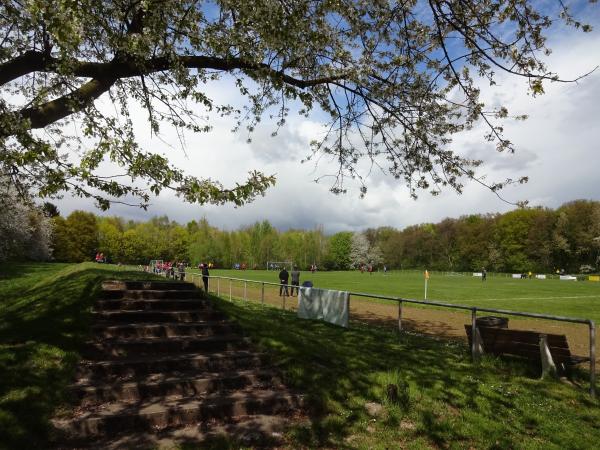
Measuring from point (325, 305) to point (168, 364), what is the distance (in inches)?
304

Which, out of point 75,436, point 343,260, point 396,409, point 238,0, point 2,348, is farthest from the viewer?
point 343,260

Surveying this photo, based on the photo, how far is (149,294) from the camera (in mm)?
9922

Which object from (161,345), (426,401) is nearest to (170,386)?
(161,345)

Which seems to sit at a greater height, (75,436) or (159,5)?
(159,5)

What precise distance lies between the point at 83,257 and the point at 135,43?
95.0 metres

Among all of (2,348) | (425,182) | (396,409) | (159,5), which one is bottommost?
(396,409)

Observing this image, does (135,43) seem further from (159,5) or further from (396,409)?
(396,409)

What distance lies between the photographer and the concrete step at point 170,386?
549 cm

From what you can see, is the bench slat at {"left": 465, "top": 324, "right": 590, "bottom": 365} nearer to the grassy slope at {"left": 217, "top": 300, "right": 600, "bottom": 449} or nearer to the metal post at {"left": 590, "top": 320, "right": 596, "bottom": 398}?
the grassy slope at {"left": 217, "top": 300, "right": 600, "bottom": 449}

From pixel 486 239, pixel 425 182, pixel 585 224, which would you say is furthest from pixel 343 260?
pixel 425 182

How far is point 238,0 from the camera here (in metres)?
6.88

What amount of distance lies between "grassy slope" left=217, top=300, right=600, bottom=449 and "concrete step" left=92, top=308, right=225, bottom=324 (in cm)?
114

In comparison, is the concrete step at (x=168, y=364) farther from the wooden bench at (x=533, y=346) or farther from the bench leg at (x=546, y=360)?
the bench leg at (x=546, y=360)

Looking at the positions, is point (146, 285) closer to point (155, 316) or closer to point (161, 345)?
point (155, 316)
